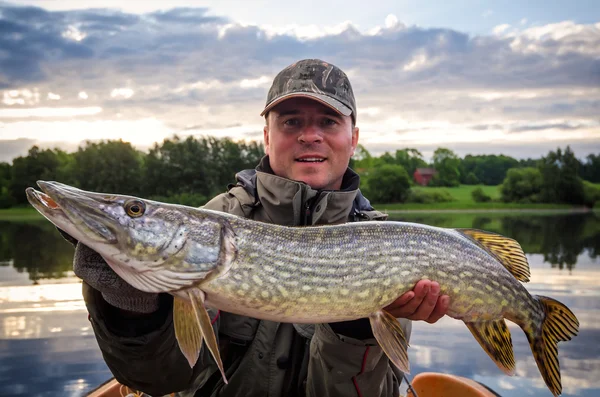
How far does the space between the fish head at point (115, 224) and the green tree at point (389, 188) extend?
39.5m

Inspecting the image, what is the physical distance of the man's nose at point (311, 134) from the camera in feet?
9.14

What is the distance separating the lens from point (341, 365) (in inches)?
87.8

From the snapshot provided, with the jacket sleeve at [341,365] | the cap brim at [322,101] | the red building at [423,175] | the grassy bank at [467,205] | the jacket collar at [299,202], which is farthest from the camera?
the red building at [423,175]

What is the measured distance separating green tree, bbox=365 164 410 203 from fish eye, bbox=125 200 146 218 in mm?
39484

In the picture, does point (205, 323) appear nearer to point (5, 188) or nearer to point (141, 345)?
point (141, 345)

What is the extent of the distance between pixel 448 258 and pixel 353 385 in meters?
0.74

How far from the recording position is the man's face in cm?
280

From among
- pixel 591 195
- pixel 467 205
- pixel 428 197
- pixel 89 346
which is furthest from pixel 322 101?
pixel 591 195

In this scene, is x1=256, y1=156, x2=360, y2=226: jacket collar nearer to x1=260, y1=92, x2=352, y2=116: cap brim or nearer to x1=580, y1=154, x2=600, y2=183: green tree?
x1=260, y1=92, x2=352, y2=116: cap brim

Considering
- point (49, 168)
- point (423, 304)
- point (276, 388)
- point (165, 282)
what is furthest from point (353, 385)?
point (49, 168)

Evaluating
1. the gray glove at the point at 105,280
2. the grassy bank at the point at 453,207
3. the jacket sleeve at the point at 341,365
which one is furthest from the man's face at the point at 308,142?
the grassy bank at the point at 453,207

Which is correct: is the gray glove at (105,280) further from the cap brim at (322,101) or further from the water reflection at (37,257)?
the water reflection at (37,257)

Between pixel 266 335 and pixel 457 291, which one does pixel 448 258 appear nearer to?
pixel 457 291

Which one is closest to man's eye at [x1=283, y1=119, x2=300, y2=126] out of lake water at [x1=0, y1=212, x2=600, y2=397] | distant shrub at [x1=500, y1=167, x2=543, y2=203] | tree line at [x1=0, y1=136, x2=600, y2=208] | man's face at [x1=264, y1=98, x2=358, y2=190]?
man's face at [x1=264, y1=98, x2=358, y2=190]
